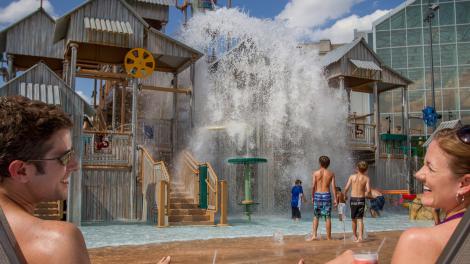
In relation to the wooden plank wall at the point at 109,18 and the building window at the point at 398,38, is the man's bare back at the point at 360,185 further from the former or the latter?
the building window at the point at 398,38

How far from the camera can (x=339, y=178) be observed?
21656 millimetres

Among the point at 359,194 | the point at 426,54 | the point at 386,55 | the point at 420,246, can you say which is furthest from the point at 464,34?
the point at 420,246

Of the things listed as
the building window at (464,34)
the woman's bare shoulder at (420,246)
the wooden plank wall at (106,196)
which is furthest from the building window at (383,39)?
the woman's bare shoulder at (420,246)

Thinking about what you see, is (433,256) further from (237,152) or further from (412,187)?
(412,187)

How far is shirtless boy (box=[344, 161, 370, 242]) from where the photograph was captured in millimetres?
10047

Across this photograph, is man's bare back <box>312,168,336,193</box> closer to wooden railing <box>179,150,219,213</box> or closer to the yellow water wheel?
wooden railing <box>179,150,219,213</box>

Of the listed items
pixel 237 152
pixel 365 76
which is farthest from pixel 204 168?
pixel 365 76

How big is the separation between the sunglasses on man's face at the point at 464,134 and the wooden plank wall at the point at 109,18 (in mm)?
14874

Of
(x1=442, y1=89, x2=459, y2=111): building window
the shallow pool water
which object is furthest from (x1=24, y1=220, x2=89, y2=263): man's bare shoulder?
(x1=442, y1=89, x2=459, y2=111): building window

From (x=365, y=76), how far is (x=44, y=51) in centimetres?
1446

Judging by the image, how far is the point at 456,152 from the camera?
1.87 meters

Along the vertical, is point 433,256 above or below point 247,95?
below

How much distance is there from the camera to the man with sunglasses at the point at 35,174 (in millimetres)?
1544

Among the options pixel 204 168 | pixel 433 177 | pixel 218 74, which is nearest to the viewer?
pixel 433 177
